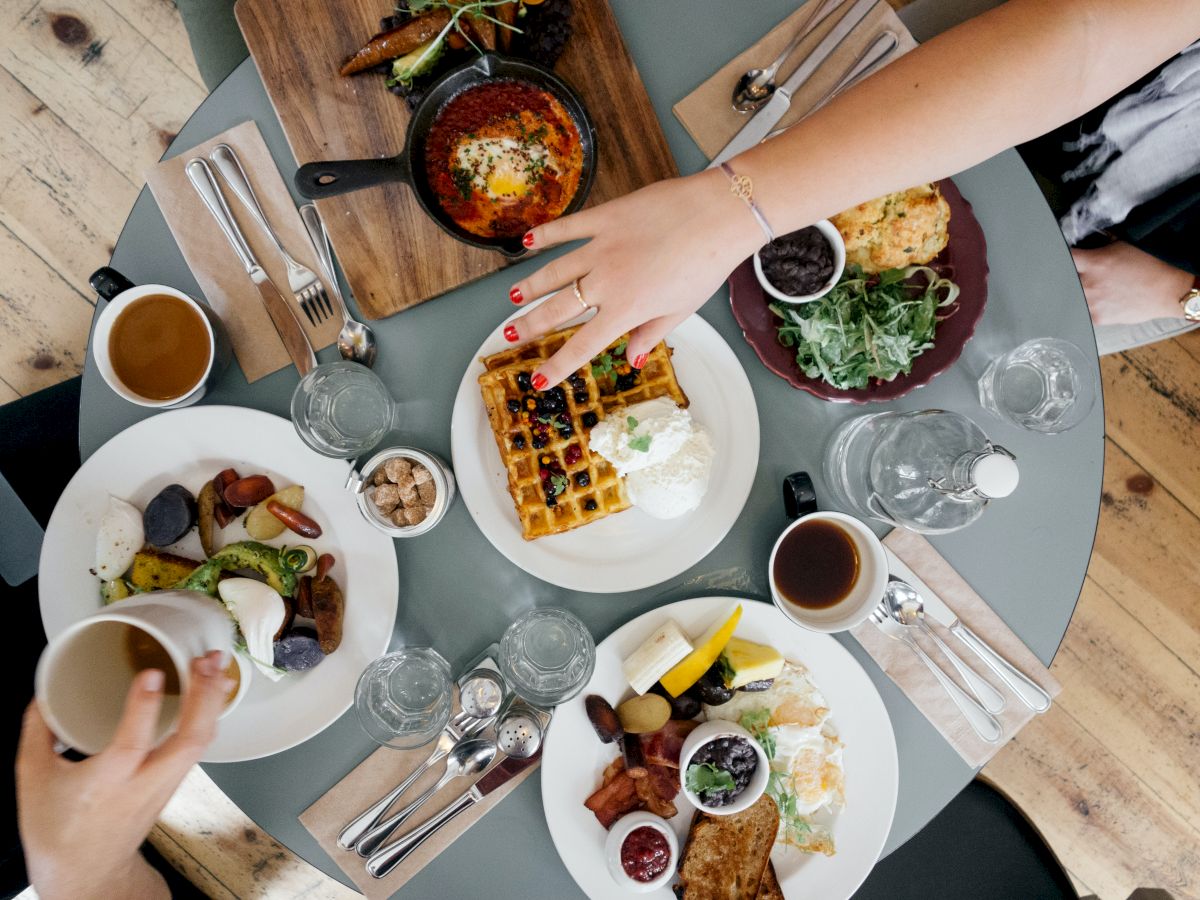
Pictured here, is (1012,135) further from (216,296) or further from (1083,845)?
(1083,845)

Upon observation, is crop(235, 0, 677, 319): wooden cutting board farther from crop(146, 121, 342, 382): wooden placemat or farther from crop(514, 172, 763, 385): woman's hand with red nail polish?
crop(514, 172, 763, 385): woman's hand with red nail polish

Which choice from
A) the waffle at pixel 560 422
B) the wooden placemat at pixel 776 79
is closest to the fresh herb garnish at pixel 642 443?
the waffle at pixel 560 422

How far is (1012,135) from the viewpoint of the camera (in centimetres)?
156

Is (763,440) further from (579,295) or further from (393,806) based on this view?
(393,806)

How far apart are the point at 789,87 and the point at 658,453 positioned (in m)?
1.00

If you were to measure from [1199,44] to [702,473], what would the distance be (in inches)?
68.0

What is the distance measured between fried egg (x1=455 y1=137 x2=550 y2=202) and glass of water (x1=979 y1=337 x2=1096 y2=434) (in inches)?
51.1

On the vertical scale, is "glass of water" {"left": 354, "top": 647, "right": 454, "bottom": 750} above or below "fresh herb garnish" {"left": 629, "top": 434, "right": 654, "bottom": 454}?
below

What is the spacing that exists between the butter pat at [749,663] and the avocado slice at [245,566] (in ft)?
3.61

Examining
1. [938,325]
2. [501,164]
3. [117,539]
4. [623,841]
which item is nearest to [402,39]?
[501,164]

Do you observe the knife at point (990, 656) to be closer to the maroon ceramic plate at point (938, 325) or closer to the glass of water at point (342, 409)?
the maroon ceramic plate at point (938, 325)

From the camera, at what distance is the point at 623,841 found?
70.5 inches

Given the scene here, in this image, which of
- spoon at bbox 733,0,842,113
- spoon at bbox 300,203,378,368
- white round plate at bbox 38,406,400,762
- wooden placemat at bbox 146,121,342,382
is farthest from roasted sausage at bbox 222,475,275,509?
spoon at bbox 733,0,842,113

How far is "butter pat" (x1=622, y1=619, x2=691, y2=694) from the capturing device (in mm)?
1801
